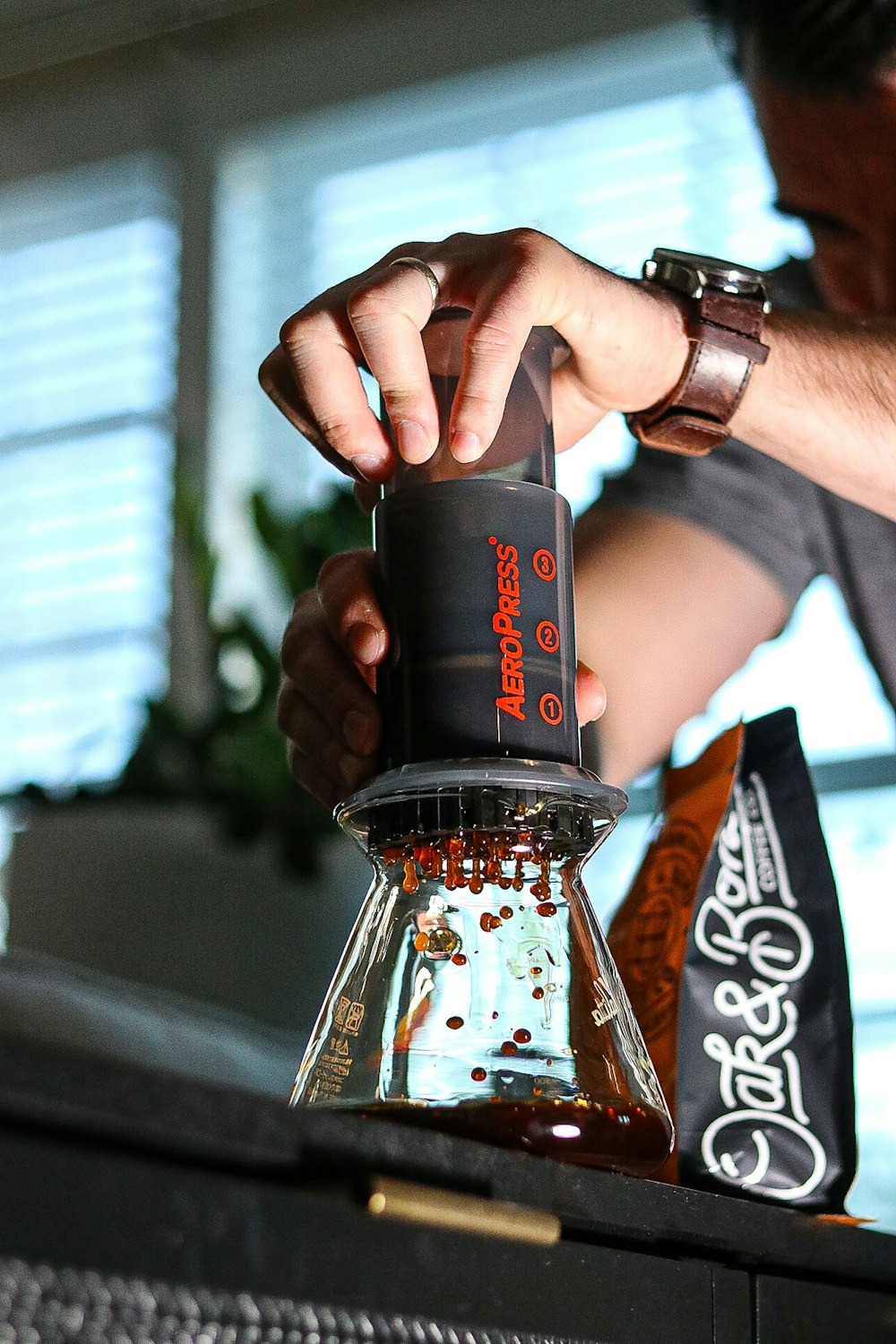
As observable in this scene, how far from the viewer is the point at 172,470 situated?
3.09 m

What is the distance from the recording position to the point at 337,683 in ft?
2.02

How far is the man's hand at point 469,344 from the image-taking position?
52 centimetres

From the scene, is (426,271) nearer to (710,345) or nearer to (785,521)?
(710,345)

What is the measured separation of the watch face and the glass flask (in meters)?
0.34

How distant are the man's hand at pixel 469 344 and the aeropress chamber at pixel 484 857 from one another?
0.18 ft

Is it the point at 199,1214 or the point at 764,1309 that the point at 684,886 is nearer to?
the point at 764,1309

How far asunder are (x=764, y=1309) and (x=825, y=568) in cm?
90

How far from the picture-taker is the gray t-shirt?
119cm

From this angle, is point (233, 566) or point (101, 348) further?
point (101, 348)

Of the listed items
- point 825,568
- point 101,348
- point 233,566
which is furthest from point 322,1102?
point 101,348

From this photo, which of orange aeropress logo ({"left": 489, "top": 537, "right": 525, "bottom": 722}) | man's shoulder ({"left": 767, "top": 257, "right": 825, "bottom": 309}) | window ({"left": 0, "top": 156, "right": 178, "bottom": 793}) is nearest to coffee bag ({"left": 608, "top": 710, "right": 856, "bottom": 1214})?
orange aeropress logo ({"left": 489, "top": 537, "right": 525, "bottom": 722})

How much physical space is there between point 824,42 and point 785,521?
0.37 meters

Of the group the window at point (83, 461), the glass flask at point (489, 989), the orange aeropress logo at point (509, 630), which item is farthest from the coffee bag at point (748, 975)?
the window at point (83, 461)

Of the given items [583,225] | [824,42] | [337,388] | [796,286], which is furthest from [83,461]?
[337,388]
